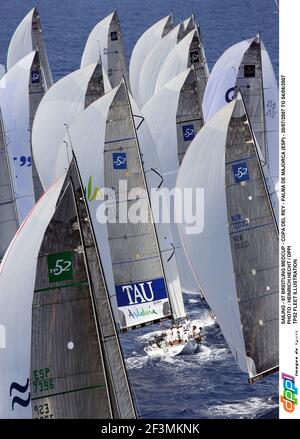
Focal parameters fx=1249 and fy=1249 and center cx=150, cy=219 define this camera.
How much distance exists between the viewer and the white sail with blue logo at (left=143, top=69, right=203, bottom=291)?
32.7 meters

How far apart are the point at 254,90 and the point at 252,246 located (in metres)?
8.34

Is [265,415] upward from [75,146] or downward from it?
downward

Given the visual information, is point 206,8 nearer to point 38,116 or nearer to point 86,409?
point 38,116

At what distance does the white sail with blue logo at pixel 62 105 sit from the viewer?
33.5 m

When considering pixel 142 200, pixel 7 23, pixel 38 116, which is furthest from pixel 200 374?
pixel 7 23

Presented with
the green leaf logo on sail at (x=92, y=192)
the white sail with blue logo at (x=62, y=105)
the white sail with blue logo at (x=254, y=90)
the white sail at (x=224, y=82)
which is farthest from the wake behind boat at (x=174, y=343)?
the white sail at (x=224, y=82)

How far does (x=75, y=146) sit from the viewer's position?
2909 cm

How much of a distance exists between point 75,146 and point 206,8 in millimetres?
54873

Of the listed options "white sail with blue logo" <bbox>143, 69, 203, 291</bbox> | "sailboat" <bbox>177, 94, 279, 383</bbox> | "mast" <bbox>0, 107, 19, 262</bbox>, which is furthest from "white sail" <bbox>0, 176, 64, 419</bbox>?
"mast" <bbox>0, 107, 19, 262</bbox>

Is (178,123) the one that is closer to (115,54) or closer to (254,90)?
(254,90)

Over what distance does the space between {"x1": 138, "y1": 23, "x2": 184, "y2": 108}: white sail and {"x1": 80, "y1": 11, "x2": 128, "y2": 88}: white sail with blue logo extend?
3.72 ft

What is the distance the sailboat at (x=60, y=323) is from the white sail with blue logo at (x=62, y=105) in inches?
572

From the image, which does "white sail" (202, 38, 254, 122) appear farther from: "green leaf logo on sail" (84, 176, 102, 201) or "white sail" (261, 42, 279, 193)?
"green leaf logo on sail" (84, 176, 102, 201)

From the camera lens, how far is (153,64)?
A: 4306 cm
